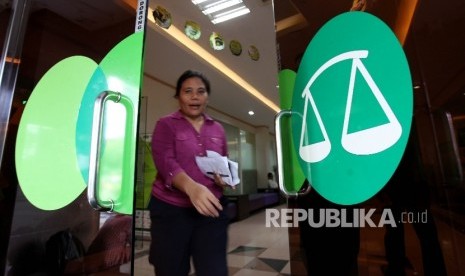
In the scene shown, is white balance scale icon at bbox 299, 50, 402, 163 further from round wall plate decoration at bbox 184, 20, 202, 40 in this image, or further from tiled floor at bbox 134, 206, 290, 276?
round wall plate decoration at bbox 184, 20, 202, 40

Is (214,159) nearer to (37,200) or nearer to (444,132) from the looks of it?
(444,132)

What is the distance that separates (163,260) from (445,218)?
2.67ft

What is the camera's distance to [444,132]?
0.56 m

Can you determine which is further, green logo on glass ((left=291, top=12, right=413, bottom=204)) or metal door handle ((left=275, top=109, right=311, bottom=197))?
metal door handle ((left=275, top=109, right=311, bottom=197))

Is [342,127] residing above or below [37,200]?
above

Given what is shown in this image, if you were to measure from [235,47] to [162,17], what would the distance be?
12.9 inches

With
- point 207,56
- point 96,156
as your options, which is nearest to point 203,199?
point 96,156

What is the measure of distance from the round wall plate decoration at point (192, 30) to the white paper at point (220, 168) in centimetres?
54

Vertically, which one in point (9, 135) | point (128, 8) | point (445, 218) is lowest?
point (445, 218)

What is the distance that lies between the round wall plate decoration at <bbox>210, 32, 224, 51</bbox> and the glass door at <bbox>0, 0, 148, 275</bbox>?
287mm

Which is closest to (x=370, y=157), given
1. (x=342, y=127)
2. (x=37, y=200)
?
(x=342, y=127)

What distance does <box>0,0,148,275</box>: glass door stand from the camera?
88 centimetres

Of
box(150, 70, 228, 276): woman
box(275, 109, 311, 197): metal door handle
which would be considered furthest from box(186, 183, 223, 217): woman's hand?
box(275, 109, 311, 197): metal door handle

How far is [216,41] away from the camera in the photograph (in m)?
1.10
